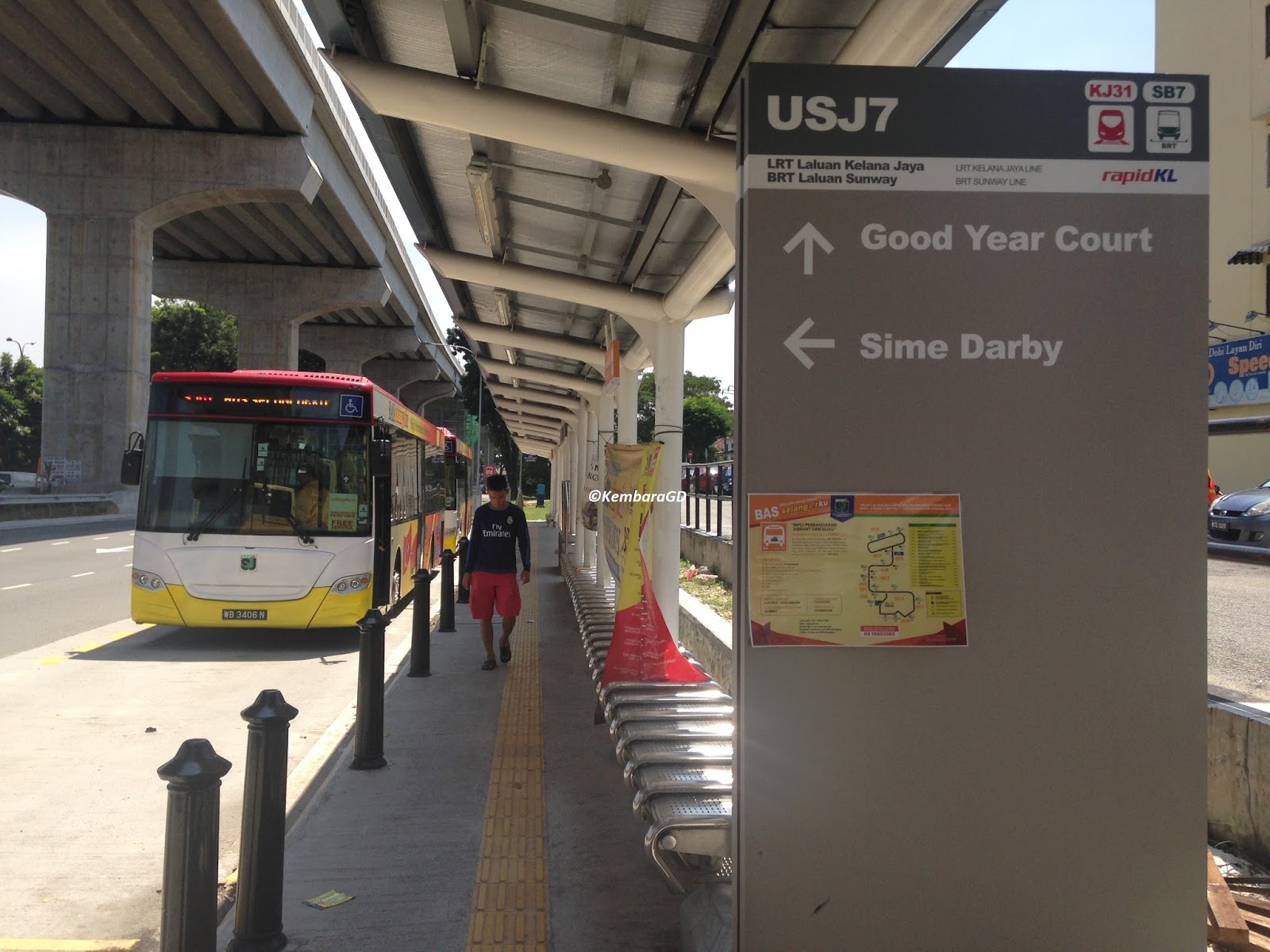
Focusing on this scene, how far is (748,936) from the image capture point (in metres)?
3.19

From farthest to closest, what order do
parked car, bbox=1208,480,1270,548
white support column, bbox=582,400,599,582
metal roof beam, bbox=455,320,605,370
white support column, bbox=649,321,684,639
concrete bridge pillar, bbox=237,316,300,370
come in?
1. concrete bridge pillar, bbox=237,316,300,370
2. parked car, bbox=1208,480,1270,548
3. white support column, bbox=582,400,599,582
4. metal roof beam, bbox=455,320,605,370
5. white support column, bbox=649,321,684,639

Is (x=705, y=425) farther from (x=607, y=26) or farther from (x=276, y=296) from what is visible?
(x=607, y=26)

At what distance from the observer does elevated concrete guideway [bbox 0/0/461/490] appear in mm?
28297

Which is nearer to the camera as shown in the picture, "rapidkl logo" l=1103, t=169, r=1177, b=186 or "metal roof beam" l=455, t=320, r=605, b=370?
"rapidkl logo" l=1103, t=169, r=1177, b=186

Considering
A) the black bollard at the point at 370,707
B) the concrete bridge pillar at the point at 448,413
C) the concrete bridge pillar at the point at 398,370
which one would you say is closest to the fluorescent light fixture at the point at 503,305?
the black bollard at the point at 370,707

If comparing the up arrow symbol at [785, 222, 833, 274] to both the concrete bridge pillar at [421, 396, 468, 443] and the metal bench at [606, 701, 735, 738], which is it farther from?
the concrete bridge pillar at [421, 396, 468, 443]

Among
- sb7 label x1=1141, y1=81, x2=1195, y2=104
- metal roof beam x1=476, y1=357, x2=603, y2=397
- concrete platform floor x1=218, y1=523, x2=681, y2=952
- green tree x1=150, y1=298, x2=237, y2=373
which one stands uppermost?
green tree x1=150, y1=298, x2=237, y2=373

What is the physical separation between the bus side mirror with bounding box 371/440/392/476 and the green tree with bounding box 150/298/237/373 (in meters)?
65.8

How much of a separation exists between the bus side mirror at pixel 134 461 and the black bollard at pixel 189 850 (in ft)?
27.2

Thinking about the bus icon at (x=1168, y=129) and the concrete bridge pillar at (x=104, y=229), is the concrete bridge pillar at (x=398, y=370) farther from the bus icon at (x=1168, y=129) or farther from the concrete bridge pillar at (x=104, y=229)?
the bus icon at (x=1168, y=129)

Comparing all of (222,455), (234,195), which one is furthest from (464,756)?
(234,195)

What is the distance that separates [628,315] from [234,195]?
32.0 meters

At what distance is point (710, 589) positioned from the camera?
49.3 feet

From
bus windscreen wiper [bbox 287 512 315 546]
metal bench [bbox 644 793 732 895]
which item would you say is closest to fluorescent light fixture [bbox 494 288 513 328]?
bus windscreen wiper [bbox 287 512 315 546]
